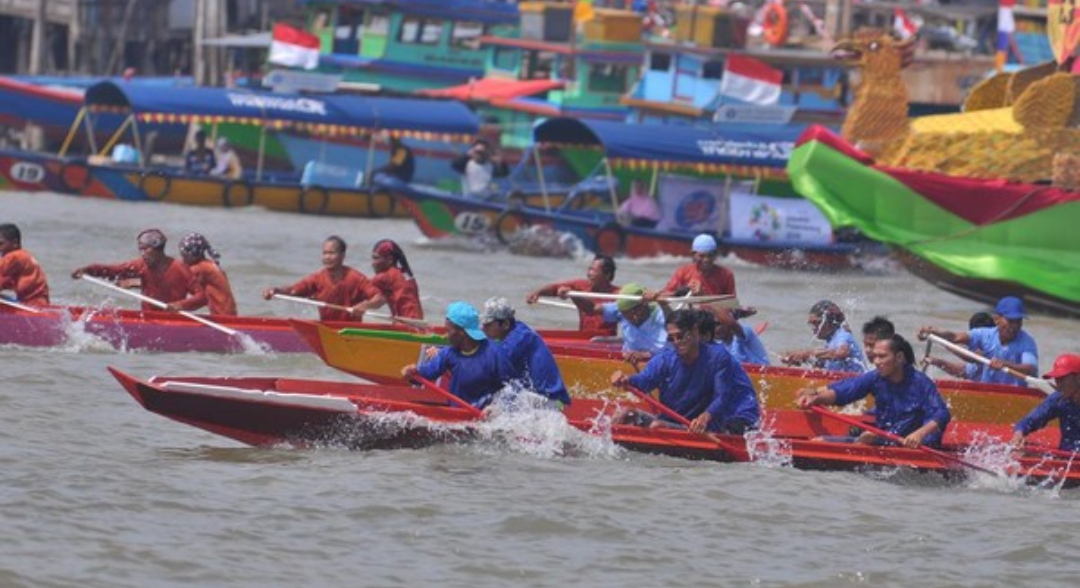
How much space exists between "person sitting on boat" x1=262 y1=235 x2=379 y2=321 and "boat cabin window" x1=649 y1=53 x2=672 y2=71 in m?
24.6

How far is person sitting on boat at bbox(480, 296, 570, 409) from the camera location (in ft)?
50.5

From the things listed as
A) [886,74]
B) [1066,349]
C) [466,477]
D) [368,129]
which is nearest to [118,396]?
[466,477]

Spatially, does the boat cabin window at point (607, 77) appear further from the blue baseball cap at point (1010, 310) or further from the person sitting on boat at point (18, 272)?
the blue baseball cap at point (1010, 310)

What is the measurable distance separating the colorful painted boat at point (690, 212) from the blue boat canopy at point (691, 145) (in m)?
0.02

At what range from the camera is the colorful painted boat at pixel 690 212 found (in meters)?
34.1

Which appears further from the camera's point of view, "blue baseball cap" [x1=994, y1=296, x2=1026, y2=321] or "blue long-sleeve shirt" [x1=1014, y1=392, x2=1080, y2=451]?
"blue baseball cap" [x1=994, y1=296, x2=1026, y2=321]

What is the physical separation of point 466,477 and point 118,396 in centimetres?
463

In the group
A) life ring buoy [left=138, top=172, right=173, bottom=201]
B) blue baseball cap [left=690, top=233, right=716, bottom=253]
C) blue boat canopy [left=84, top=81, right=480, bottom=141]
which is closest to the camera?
blue baseball cap [left=690, top=233, right=716, bottom=253]

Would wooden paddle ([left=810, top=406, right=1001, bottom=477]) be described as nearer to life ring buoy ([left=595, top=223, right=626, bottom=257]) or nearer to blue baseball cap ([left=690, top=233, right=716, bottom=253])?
blue baseball cap ([left=690, top=233, right=716, bottom=253])

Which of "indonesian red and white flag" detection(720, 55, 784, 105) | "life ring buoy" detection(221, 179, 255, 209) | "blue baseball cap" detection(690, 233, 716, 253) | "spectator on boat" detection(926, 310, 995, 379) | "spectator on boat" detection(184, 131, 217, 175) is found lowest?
"life ring buoy" detection(221, 179, 255, 209)

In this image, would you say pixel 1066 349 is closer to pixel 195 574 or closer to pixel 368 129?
pixel 195 574

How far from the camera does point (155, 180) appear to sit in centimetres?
3997

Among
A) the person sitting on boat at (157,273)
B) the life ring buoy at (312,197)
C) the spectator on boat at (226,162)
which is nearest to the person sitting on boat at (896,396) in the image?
the person sitting on boat at (157,273)

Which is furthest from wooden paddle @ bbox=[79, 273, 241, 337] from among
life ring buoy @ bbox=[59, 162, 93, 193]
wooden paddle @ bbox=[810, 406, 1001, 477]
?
life ring buoy @ bbox=[59, 162, 93, 193]
